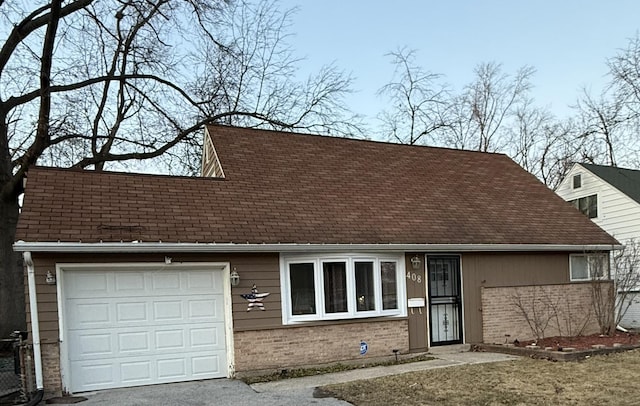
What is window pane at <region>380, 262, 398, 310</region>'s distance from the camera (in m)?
9.92

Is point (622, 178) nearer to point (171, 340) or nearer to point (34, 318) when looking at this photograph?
point (171, 340)

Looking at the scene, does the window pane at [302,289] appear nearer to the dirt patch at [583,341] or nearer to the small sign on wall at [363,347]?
the small sign on wall at [363,347]

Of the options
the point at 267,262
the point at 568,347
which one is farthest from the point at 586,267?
the point at 267,262

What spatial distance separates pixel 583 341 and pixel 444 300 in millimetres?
3356

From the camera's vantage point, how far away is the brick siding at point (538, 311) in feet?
36.3

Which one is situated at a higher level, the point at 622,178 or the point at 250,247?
the point at 622,178

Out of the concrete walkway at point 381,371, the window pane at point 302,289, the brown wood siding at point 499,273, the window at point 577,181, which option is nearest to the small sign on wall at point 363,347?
the concrete walkway at point 381,371

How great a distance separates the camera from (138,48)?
15.5 m

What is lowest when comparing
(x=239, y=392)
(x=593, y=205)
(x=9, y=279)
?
(x=239, y=392)

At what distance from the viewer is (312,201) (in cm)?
1062

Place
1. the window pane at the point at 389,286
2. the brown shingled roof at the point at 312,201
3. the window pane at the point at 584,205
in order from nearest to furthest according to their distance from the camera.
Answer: the brown shingled roof at the point at 312,201
the window pane at the point at 389,286
the window pane at the point at 584,205

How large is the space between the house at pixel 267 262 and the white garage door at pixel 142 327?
22mm

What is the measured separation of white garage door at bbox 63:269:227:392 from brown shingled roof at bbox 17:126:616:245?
809mm

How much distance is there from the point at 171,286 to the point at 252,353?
6.09ft
